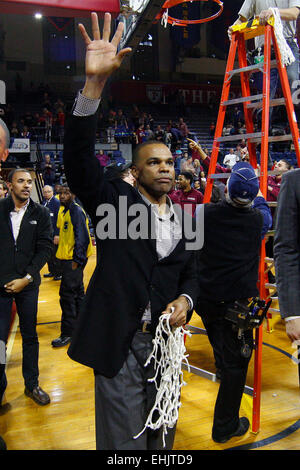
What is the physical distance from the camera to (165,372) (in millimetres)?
1788

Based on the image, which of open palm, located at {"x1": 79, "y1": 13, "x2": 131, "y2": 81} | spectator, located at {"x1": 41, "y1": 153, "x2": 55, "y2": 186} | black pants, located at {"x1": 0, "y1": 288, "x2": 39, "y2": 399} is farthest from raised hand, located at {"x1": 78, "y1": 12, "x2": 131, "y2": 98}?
spectator, located at {"x1": 41, "y1": 153, "x2": 55, "y2": 186}

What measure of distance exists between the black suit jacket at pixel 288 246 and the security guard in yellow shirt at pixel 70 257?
3094 mm

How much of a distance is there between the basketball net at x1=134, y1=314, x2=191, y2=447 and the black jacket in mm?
1904

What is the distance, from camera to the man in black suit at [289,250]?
182 cm

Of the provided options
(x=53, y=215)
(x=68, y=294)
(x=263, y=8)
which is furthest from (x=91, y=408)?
(x=53, y=215)

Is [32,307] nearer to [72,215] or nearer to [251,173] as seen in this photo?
[72,215]

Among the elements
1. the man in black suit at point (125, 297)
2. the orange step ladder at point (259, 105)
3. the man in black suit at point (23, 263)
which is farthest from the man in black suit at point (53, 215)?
the man in black suit at point (125, 297)

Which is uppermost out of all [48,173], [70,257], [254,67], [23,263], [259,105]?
[254,67]

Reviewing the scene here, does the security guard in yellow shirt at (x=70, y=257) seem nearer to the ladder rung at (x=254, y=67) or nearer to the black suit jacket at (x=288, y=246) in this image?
the ladder rung at (x=254, y=67)

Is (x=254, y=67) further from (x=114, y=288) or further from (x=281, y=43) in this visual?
(x=114, y=288)

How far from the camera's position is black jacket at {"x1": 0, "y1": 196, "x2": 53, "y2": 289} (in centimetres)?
338

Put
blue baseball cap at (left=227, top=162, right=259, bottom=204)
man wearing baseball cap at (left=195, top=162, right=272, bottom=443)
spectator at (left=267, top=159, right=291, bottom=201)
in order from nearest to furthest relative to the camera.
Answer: blue baseball cap at (left=227, top=162, right=259, bottom=204) → man wearing baseball cap at (left=195, top=162, right=272, bottom=443) → spectator at (left=267, top=159, right=291, bottom=201)

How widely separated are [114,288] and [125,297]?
0.20ft

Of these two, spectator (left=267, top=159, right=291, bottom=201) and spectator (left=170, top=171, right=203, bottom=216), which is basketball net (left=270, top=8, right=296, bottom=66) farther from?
spectator (left=170, top=171, right=203, bottom=216)
